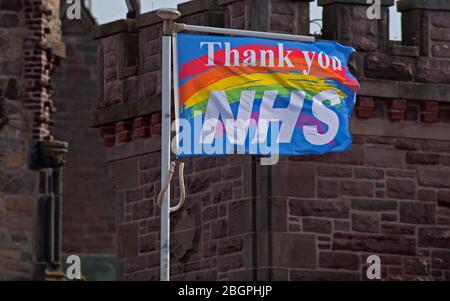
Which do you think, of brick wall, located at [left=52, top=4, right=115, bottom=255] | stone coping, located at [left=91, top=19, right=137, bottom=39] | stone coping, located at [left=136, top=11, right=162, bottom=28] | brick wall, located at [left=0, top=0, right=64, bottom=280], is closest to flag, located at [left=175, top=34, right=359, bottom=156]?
stone coping, located at [left=136, top=11, right=162, bottom=28]

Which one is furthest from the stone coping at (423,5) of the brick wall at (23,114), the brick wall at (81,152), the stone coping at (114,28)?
the brick wall at (81,152)

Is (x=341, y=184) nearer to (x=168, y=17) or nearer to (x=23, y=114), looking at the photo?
(x=168, y=17)

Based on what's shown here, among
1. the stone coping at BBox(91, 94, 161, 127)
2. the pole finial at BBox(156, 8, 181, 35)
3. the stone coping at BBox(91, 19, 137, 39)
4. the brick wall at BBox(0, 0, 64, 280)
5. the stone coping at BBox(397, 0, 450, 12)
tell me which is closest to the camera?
the pole finial at BBox(156, 8, 181, 35)

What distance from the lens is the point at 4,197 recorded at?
151 feet

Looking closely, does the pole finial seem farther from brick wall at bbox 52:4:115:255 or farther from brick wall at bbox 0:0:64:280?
brick wall at bbox 52:4:115:255

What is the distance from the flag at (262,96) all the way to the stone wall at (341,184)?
2640 millimetres

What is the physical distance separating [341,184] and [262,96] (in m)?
3.70

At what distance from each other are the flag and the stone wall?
2640 millimetres

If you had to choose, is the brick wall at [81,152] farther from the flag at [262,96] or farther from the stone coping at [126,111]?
the flag at [262,96]

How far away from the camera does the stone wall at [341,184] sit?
Answer: 36.8 meters

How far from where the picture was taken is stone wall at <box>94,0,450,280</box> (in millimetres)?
36812

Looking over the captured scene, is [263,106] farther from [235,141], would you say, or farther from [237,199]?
[237,199]
